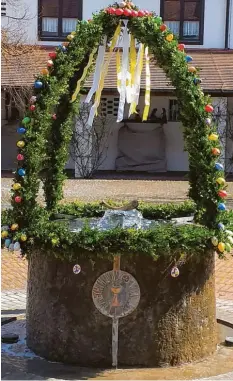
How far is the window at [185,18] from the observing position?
23.5 m

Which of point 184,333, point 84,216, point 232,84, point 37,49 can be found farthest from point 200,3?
Answer: point 184,333

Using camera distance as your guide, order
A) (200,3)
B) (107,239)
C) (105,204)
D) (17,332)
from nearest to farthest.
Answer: (107,239) < (17,332) < (105,204) < (200,3)

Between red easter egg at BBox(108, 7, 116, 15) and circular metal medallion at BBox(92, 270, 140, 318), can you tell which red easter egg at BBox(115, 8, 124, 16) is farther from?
circular metal medallion at BBox(92, 270, 140, 318)

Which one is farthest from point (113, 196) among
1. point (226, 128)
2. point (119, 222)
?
point (119, 222)

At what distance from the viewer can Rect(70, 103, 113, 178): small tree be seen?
71.6ft

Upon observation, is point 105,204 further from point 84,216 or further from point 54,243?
point 54,243

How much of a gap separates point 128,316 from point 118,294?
0.18 metres

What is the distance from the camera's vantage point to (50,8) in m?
23.7

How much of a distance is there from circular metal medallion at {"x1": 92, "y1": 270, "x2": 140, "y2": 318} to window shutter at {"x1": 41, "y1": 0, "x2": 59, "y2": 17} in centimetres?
1962

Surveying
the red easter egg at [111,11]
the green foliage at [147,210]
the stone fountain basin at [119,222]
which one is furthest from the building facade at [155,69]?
the red easter egg at [111,11]

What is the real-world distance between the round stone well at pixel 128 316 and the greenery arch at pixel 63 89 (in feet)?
1.01

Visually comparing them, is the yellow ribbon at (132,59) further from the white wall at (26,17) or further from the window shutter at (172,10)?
the window shutter at (172,10)

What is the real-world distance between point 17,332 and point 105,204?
1482 mm

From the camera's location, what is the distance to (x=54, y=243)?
5043mm
